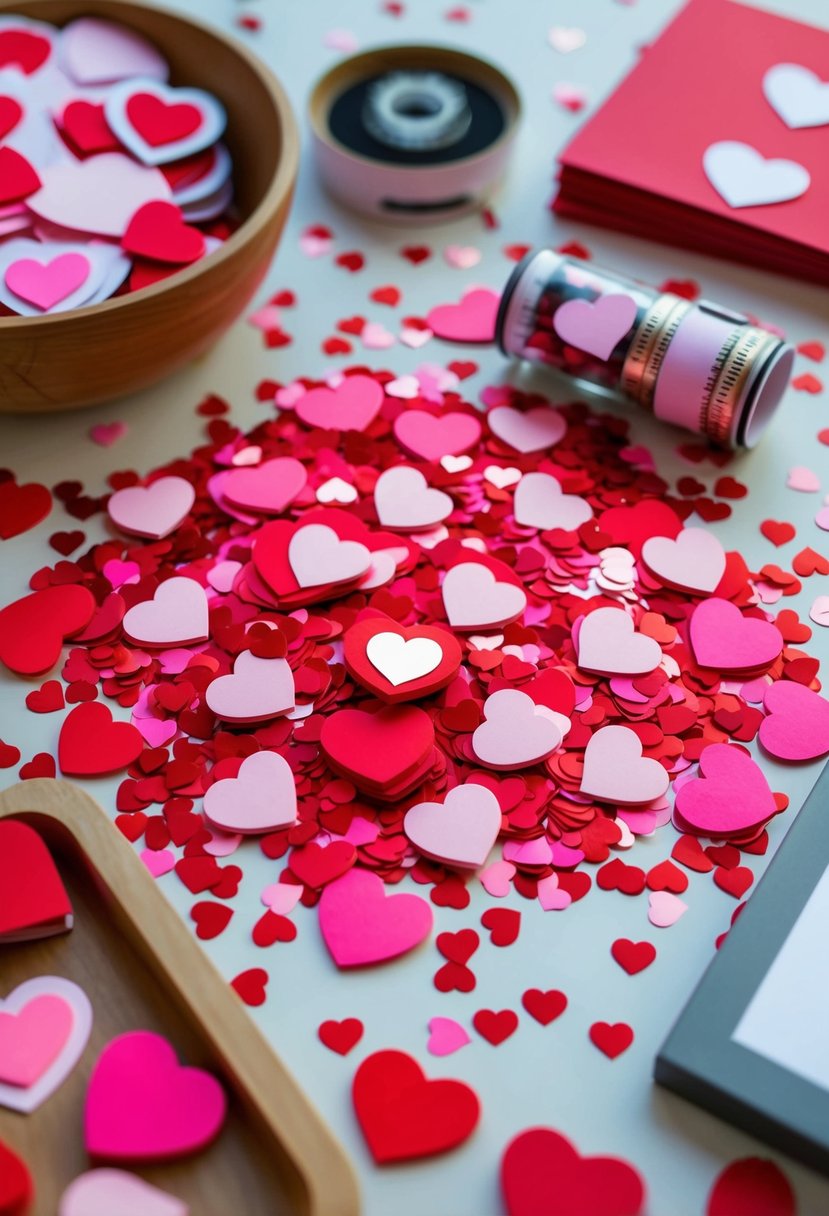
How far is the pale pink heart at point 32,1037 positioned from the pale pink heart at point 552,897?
0.28 metres

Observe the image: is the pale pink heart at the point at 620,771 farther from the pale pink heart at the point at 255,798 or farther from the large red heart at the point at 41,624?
the large red heart at the point at 41,624

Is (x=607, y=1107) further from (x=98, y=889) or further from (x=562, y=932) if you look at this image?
(x=98, y=889)

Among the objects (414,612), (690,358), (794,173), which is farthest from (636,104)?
(414,612)

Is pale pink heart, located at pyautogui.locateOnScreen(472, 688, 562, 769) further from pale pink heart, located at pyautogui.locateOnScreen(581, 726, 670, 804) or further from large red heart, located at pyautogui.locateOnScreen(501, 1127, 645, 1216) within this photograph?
large red heart, located at pyautogui.locateOnScreen(501, 1127, 645, 1216)

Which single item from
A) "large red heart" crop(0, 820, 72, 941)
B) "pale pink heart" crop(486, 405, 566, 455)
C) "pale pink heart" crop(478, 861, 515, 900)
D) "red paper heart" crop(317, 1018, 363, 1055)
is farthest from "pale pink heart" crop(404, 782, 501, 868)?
"pale pink heart" crop(486, 405, 566, 455)

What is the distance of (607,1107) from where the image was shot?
67 centimetres

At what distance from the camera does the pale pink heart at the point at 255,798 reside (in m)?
0.76

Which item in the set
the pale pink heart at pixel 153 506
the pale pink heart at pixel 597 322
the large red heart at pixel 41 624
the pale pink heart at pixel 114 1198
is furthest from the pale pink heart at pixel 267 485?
the pale pink heart at pixel 114 1198

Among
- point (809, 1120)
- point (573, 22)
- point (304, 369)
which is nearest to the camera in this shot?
point (809, 1120)

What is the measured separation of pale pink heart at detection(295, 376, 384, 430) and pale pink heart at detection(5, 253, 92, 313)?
20 centimetres

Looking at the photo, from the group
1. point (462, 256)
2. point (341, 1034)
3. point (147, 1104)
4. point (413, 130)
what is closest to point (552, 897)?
point (341, 1034)

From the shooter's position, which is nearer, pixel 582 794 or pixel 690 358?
pixel 582 794

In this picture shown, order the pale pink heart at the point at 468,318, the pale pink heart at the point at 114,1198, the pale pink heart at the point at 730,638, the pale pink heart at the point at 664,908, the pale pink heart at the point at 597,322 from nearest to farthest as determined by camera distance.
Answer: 1. the pale pink heart at the point at 114,1198
2. the pale pink heart at the point at 664,908
3. the pale pink heart at the point at 730,638
4. the pale pink heart at the point at 597,322
5. the pale pink heart at the point at 468,318

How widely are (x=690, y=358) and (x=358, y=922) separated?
483 mm
